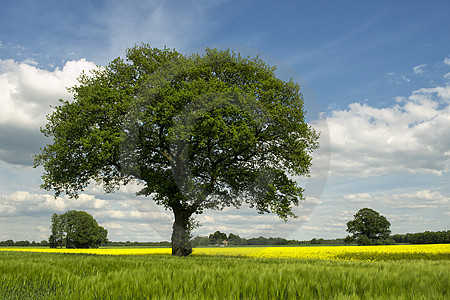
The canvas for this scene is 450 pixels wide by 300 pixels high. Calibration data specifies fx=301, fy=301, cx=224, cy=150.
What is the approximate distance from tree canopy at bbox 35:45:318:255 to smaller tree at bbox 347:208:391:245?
230ft

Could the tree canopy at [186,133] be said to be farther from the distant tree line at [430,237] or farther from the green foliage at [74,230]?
the distant tree line at [430,237]

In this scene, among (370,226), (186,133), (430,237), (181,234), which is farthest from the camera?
(430,237)

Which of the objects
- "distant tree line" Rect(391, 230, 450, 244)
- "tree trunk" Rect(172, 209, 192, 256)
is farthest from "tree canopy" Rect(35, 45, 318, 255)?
"distant tree line" Rect(391, 230, 450, 244)

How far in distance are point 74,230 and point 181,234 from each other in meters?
84.8

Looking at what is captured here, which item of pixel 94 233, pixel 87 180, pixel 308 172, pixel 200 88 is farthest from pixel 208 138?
pixel 94 233

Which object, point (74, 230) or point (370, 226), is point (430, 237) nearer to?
point (370, 226)

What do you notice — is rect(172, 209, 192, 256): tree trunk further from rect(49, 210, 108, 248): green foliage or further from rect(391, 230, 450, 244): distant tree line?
rect(391, 230, 450, 244): distant tree line

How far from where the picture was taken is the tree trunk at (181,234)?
977 inches

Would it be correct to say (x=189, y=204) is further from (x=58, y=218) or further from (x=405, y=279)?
(x=58, y=218)

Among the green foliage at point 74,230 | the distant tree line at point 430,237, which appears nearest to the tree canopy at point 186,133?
the green foliage at point 74,230

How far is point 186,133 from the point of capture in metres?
19.7

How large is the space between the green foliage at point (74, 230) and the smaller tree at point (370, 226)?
78499mm

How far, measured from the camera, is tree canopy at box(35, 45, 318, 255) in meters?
20.9

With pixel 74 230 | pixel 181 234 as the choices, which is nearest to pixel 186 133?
pixel 181 234
